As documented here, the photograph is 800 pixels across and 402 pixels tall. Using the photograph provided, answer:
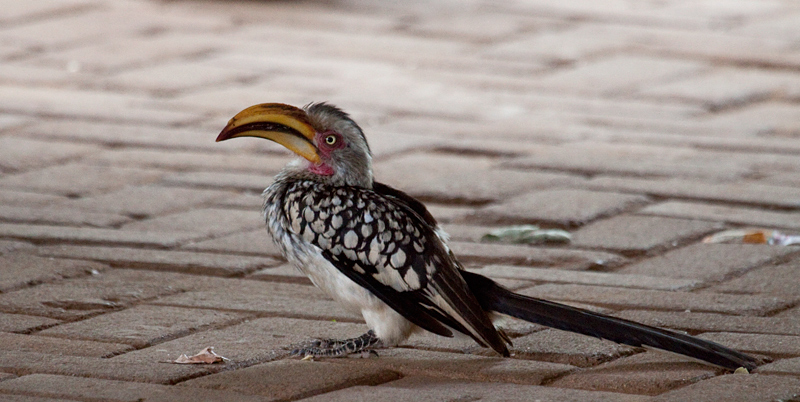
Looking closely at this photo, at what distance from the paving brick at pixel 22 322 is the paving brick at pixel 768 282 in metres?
2.06

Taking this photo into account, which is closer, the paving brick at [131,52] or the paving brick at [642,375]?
the paving brick at [642,375]

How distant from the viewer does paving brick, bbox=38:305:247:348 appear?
3678mm

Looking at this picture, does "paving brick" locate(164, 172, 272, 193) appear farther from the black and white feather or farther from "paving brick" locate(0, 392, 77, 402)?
"paving brick" locate(0, 392, 77, 402)

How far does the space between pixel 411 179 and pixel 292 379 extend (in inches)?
105

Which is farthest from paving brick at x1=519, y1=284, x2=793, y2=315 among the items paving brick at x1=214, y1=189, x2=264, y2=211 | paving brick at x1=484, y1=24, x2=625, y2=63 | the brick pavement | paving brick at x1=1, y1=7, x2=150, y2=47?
paving brick at x1=1, y1=7, x2=150, y2=47

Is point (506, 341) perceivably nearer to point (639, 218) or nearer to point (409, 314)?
point (409, 314)

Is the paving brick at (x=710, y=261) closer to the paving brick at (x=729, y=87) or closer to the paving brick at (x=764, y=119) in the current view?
the paving brick at (x=764, y=119)

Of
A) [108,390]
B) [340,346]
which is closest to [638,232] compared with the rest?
[340,346]

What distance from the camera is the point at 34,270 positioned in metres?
4.38

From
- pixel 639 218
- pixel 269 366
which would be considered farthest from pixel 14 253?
pixel 639 218

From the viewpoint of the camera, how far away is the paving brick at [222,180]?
5746mm

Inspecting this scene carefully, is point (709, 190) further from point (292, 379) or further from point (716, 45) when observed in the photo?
point (716, 45)

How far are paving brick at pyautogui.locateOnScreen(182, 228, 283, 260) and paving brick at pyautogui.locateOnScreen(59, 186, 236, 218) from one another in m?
0.52

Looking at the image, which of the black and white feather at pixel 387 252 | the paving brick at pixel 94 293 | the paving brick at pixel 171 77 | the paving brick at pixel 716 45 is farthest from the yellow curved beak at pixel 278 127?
the paving brick at pixel 716 45
